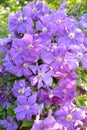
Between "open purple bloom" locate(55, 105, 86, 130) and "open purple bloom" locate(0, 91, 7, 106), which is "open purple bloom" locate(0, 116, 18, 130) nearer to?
"open purple bloom" locate(0, 91, 7, 106)

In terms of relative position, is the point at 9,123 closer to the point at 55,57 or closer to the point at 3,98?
→ the point at 3,98

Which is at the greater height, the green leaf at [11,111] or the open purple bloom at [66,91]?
the open purple bloom at [66,91]

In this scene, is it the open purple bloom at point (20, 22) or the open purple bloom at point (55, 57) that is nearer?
the open purple bloom at point (55, 57)

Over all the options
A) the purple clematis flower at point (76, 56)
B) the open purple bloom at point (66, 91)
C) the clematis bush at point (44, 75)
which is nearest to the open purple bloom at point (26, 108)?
the clematis bush at point (44, 75)

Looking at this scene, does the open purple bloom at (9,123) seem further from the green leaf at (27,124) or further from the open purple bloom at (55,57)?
the open purple bloom at (55,57)

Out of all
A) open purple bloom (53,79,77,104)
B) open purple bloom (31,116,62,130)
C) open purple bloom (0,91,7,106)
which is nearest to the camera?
open purple bloom (31,116,62,130)

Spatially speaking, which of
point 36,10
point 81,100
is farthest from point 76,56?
point 36,10

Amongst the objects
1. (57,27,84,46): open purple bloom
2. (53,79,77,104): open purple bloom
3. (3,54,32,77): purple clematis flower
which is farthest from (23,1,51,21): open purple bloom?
(53,79,77,104): open purple bloom
